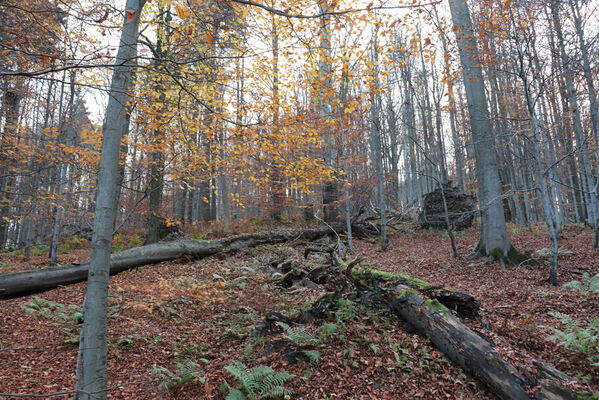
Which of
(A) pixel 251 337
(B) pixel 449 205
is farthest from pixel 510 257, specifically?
(A) pixel 251 337

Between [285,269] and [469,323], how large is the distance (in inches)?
195

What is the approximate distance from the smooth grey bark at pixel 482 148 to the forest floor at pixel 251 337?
1062mm

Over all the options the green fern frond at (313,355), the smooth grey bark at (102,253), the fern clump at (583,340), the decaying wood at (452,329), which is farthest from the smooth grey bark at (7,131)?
the fern clump at (583,340)

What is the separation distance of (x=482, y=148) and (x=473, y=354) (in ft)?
25.1

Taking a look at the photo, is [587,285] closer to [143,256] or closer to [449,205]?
[449,205]

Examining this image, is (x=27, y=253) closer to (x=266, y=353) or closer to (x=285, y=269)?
(x=285, y=269)

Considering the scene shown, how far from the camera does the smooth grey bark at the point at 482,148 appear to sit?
28.7ft

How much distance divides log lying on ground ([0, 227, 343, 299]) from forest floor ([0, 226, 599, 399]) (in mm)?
268

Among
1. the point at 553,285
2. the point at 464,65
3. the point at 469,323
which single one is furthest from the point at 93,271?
the point at 464,65

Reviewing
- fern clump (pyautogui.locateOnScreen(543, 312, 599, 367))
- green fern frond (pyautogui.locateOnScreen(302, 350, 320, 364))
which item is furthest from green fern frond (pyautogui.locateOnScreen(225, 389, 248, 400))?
fern clump (pyautogui.locateOnScreen(543, 312, 599, 367))

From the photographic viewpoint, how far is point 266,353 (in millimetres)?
4043

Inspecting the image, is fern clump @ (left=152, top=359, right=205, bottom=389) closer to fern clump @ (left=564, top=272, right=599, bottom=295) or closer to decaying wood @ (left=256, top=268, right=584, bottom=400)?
decaying wood @ (left=256, top=268, right=584, bottom=400)

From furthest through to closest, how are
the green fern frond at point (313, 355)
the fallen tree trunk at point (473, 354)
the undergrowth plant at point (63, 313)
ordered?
the undergrowth plant at point (63, 313)
the green fern frond at point (313, 355)
the fallen tree trunk at point (473, 354)

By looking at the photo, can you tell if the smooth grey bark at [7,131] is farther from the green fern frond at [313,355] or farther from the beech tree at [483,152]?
the beech tree at [483,152]
